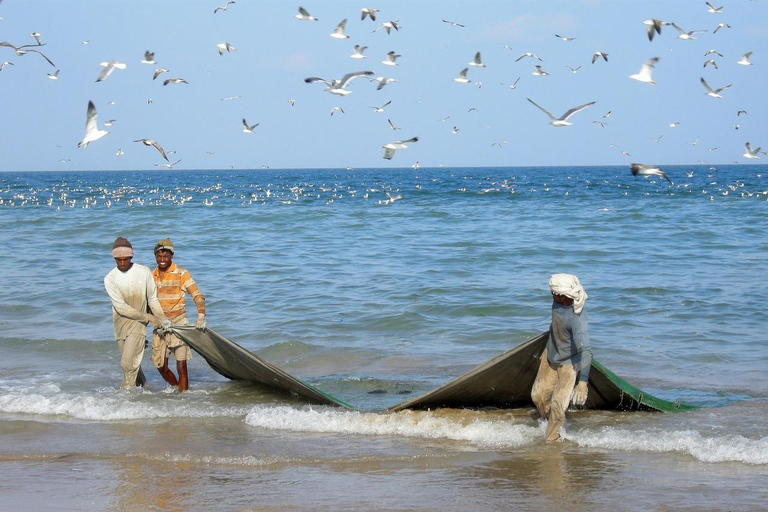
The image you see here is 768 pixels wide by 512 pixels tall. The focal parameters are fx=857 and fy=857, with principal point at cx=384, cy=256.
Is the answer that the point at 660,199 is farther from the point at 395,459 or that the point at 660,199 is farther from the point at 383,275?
the point at 395,459

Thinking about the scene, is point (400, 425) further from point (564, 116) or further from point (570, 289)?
point (564, 116)

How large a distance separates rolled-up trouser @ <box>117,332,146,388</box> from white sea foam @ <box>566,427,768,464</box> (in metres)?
4.15

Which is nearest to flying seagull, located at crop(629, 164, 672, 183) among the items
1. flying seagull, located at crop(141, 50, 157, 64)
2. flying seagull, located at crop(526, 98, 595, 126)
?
flying seagull, located at crop(526, 98, 595, 126)

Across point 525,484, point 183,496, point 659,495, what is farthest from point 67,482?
point 659,495

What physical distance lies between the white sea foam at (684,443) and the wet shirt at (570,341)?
2.33ft

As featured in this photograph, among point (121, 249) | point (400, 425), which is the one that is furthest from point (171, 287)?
point (400, 425)

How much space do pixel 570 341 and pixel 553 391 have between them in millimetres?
521

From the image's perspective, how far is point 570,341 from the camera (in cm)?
665

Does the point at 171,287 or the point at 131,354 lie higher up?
the point at 171,287

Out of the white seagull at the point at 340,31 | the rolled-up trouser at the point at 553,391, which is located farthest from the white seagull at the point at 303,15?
the rolled-up trouser at the point at 553,391

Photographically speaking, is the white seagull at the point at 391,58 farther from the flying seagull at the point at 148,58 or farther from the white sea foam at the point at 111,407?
the white sea foam at the point at 111,407

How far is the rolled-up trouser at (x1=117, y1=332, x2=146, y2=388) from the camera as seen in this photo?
27.2 ft

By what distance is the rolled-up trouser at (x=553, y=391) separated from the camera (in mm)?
6781

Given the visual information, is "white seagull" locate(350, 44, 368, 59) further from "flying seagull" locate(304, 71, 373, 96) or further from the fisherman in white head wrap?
the fisherman in white head wrap
